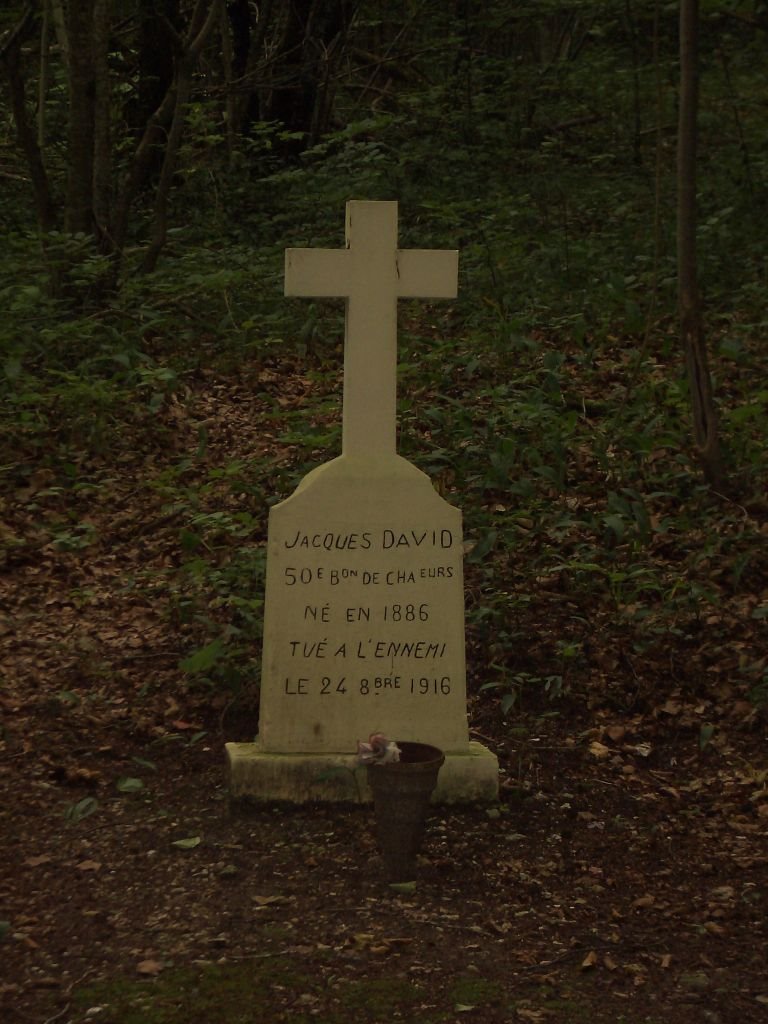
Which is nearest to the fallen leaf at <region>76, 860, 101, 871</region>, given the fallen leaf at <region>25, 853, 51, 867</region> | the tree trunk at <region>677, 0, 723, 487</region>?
the fallen leaf at <region>25, 853, 51, 867</region>

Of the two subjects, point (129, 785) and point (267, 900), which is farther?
point (129, 785)

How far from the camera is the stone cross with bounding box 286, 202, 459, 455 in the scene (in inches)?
191

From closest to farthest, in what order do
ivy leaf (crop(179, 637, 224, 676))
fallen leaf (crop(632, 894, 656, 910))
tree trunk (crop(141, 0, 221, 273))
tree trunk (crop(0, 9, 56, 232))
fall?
fallen leaf (crop(632, 894, 656, 910)), ivy leaf (crop(179, 637, 224, 676)), tree trunk (crop(0, 9, 56, 232)), tree trunk (crop(141, 0, 221, 273))

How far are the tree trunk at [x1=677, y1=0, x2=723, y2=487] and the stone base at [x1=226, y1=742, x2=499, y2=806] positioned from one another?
111 inches

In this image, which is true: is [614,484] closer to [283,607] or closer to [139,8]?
[283,607]

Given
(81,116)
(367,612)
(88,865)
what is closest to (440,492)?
(367,612)

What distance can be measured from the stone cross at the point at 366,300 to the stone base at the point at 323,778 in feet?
3.72

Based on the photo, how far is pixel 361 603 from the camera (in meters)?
4.78

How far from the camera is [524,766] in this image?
16.6 ft

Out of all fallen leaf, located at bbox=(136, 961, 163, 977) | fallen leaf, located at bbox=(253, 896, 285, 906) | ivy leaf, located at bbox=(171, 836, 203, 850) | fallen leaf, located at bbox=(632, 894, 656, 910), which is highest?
ivy leaf, located at bbox=(171, 836, 203, 850)

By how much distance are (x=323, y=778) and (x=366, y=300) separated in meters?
1.75

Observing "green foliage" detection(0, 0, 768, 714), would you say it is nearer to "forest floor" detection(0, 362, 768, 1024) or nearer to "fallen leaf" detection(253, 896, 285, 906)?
"forest floor" detection(0, 362, 768, 1024)

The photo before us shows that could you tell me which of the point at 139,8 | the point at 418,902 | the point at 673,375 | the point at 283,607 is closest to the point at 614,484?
the point at 673,375

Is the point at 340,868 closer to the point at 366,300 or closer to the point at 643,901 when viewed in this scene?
the point at 643,901
